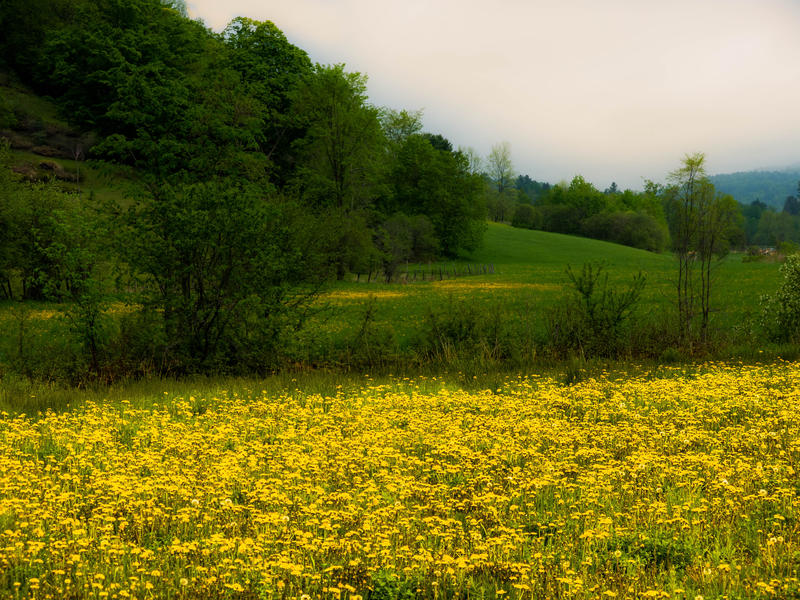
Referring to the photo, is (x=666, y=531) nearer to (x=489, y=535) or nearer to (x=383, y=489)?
(x=489, y=535)

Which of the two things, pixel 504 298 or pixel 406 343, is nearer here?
pixel 406 343

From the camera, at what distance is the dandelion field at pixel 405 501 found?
5.11 meters

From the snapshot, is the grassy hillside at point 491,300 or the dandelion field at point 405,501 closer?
the dandelion field at point 405,501

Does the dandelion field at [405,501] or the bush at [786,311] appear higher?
the bush at [786,311]

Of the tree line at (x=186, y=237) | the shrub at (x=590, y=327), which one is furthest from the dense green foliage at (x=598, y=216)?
the shrub at (x=590, y=327)

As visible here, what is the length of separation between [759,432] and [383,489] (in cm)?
→ 567

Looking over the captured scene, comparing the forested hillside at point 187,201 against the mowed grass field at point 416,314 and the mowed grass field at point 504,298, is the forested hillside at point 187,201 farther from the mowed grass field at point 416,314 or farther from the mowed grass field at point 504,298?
the mowed grass field at point 504,298

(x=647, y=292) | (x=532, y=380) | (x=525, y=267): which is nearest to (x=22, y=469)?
(x=532, y=380)

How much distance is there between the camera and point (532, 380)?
15.0 meters

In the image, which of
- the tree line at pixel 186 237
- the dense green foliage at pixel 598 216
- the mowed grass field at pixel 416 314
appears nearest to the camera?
the tree line at pixel 186 237

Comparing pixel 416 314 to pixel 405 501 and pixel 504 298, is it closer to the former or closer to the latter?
pixel 504 298

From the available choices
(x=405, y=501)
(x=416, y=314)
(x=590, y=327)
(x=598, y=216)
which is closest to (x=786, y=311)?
(x=590, y=327)

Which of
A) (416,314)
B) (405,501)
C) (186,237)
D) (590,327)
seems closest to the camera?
(405,501)

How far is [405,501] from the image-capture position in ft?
23.0
